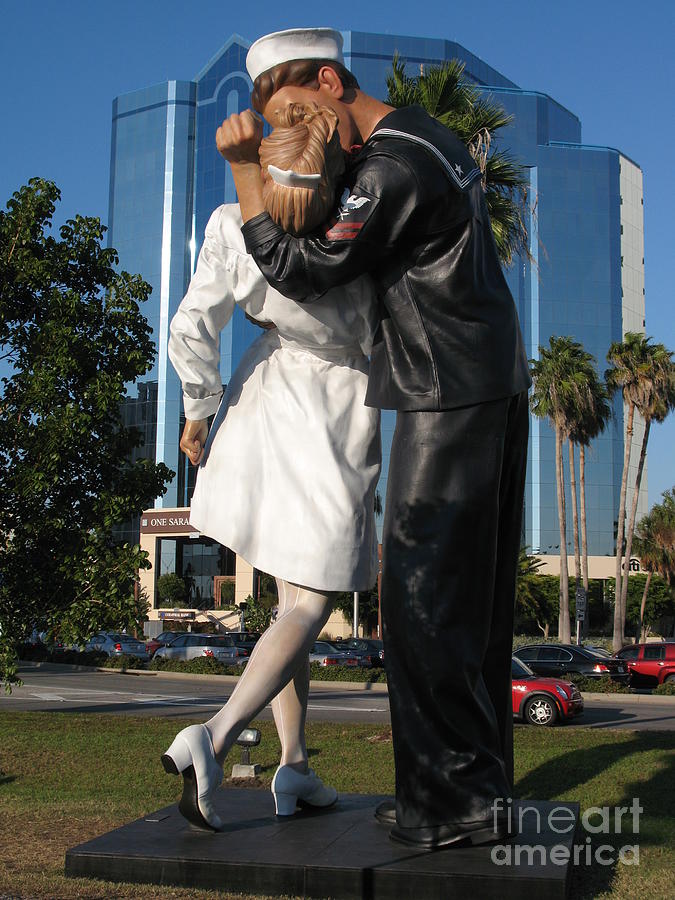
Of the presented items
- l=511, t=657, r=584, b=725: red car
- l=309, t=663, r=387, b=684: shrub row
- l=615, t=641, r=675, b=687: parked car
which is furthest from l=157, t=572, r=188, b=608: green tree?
l=511, t=657, r=584, b=725: red car

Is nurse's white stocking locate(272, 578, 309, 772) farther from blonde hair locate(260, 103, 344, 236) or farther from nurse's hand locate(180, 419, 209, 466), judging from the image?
blonde hair locate(260, 103, 344, 236)

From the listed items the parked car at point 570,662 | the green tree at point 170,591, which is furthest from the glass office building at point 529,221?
the parked car at point 570,662

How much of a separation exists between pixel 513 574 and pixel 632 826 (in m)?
1.87

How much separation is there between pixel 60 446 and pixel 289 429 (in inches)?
241

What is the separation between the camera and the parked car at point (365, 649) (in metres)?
30.3

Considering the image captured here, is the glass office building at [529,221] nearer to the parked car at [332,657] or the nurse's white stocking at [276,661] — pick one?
the parked car at [332,657]

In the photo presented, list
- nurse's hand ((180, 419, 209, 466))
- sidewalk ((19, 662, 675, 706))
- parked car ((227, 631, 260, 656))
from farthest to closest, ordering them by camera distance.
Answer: parked car ((227, 631, 260, 656)) → sidewalk ((19, 662, 675, 706)) → nurse's hand ((180, 419, 209, 466))

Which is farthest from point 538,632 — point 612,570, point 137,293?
point 137,293

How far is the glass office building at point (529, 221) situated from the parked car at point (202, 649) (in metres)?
44.6

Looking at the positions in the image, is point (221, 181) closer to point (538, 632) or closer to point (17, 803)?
point (538, 632)

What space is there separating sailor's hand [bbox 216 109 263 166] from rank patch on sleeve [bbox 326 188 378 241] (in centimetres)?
57

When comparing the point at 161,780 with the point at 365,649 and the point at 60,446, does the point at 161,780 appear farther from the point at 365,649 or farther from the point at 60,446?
the point at 365,649

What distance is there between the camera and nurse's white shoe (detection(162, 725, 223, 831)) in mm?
3881

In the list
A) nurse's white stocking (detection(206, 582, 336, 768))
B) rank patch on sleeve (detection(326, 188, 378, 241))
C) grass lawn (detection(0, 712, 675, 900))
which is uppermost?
rank patch on sleeve (detection(326, 188, 378, 241))
